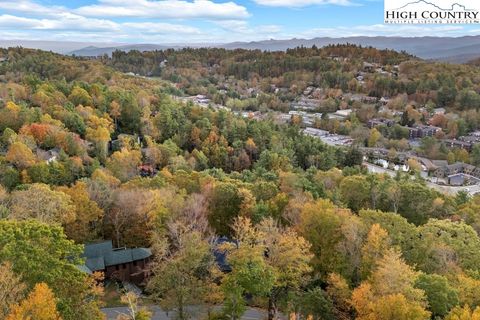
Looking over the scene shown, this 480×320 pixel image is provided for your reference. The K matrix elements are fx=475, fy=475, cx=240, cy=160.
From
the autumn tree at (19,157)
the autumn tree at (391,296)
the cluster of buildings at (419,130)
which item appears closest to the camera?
the autumn tree at (391,296)

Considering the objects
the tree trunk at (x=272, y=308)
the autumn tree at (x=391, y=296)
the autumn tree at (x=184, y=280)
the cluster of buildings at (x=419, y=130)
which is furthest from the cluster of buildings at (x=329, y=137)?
the autumn tree at (x=184, y=280)

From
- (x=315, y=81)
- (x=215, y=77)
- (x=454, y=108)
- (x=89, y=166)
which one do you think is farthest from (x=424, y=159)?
(x=215, y=77)

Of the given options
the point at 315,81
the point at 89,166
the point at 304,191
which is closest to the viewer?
the point at 304,191

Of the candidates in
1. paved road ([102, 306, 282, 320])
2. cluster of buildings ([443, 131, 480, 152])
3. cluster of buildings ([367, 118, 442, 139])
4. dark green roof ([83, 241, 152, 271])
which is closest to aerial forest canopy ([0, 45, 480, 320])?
paved road ([102, 306, 282, 320])

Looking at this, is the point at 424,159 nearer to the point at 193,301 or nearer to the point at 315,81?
the point at 193,301

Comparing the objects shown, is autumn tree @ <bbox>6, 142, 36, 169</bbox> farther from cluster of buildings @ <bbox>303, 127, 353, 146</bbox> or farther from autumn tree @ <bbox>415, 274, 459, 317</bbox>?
cluster of buildings @ <bbox>303, 127, 353, 146</bbox>

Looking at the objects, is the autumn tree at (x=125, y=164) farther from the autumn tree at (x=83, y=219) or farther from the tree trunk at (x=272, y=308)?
the tree trunk at (x=272, y=308)

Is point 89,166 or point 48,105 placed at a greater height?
point 48,105
